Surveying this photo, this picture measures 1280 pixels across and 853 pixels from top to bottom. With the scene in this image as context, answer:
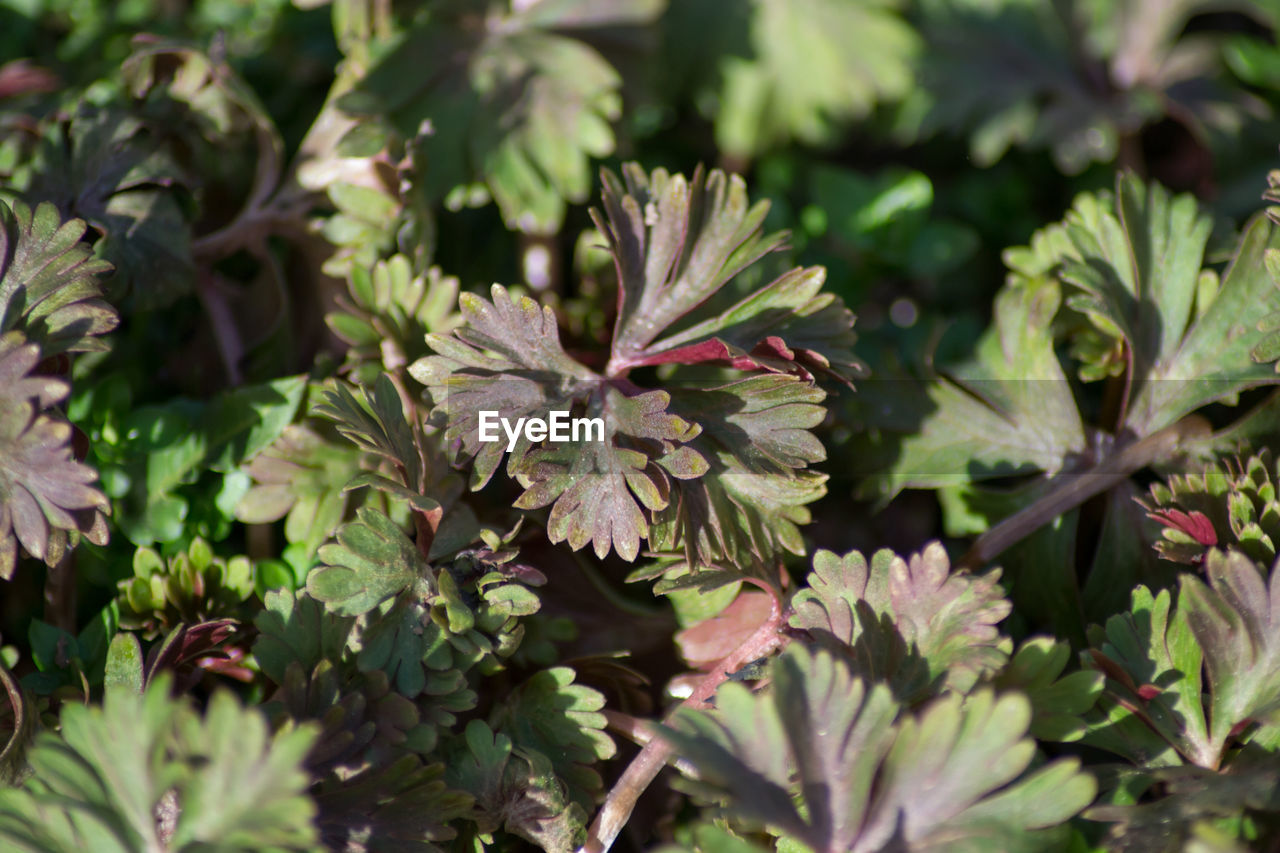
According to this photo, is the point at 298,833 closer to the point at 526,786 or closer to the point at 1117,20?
the point at 526,786

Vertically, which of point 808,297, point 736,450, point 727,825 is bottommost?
point 727,825

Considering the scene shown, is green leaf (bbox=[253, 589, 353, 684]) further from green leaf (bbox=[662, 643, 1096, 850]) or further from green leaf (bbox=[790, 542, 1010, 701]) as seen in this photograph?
green leaf (bbox=[790, 542, 1010, 701])

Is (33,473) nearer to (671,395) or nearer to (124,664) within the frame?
(124,664)

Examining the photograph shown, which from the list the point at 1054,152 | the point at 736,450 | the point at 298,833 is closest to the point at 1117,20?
the point at 1054,152

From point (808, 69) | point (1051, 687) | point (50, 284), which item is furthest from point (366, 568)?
point (808, 69)

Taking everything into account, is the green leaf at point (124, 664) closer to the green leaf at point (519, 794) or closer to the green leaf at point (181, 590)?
the green leaf at point (181, 590)

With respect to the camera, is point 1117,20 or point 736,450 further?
point 1117,20
